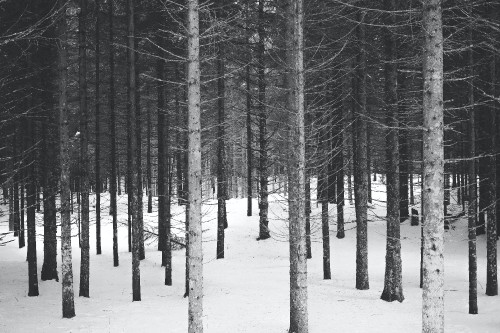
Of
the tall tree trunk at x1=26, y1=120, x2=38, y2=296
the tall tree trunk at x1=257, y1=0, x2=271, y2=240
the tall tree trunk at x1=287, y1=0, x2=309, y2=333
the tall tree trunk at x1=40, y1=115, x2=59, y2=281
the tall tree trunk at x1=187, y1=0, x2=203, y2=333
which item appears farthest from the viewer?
the tall tree trunk at x1=257, y1=0, x2=271, y2=240

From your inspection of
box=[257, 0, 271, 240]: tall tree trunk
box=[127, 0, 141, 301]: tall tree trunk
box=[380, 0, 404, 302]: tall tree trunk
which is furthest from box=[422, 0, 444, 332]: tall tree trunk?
box=[127, 0, 141, 301]: tall tree trunk

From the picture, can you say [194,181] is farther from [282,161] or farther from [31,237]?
[31,237]

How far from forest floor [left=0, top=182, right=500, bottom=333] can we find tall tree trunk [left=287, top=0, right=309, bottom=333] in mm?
710

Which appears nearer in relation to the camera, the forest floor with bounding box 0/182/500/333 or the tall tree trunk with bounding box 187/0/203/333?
the tall tree trunk with bounding box 187/0/203/333

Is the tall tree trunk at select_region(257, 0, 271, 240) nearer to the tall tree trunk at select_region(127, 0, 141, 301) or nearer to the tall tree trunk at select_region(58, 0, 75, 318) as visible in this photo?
the tall tree trunk at select_region(127, 0, 141, 301)

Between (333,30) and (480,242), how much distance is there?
1632 centimetres

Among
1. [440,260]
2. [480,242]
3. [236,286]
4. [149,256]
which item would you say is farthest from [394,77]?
[149,256]

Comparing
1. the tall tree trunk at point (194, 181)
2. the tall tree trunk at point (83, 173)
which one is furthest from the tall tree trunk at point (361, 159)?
the tall tree trunk at point (83, 173)

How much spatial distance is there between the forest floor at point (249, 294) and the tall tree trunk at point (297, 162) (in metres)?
0.71

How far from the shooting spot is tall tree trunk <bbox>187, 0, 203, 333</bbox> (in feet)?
28.8

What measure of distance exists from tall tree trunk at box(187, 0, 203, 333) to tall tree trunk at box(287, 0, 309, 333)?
2695 mm

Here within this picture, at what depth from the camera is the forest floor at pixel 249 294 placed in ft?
42.7

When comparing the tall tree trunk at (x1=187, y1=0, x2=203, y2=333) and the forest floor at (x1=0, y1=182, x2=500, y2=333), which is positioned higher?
the tall tree trunk at (x1=187, y1=0, x2=203, y2=333)

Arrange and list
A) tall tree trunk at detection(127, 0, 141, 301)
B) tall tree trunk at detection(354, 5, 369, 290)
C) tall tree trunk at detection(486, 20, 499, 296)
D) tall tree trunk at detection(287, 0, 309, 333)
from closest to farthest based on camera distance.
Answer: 1. tall tree trunk at detection(287, 0, 309, 333)
2. tall tree trunk at detection(486, 20, 499, 296)
3. tall tree trunk at detection(127, 0, 141, 301)
4. tall tree trunk at detection(354, 5, 369, 290)
